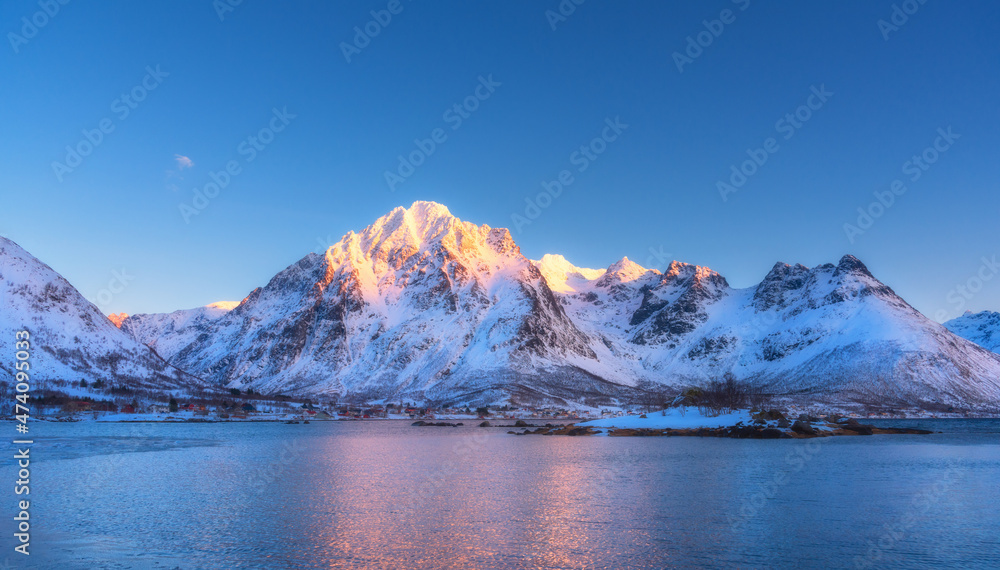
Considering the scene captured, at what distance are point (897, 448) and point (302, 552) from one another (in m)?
89.9

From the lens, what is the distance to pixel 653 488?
1849 inches

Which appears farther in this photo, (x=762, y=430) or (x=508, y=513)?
(x=762, y=430)

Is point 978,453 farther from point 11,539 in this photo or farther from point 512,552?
point 11,539

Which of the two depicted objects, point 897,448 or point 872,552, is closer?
point 872,552

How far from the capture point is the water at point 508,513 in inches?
1063

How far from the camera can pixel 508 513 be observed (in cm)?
3719

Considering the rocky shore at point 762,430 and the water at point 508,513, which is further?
the rocky shore at point 762,430

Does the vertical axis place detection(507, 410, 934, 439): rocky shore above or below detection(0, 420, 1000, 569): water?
below

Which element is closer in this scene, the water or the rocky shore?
the water

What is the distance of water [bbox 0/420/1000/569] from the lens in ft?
88.6

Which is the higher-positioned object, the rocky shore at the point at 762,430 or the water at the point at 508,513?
the water at the point at 508,513

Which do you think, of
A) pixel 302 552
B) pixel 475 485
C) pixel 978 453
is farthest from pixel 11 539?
pixel 978 453

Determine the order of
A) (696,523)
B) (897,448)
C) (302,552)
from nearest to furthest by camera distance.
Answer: (302,552)
(696,523)
(897,448)

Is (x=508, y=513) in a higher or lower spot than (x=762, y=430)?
higher
